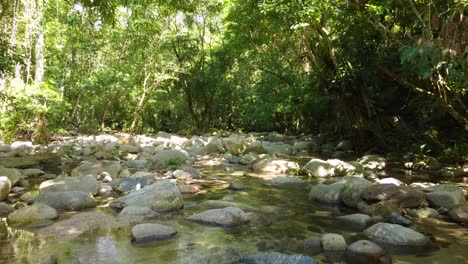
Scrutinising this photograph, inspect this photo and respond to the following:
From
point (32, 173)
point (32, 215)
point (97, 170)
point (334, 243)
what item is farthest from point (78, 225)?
point (32, 173)

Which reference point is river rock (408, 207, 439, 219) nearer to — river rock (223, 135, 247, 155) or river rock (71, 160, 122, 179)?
river rock (71, 160, 122, 179)

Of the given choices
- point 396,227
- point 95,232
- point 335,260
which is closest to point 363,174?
point 396,227

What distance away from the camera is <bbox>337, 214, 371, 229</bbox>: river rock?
4.63m

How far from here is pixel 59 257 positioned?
3.40 m

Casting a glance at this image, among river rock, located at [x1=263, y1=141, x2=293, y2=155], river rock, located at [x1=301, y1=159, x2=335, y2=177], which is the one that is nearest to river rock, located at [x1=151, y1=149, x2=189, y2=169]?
river rock, located at [x1=301, y1=159, x2=335, y2=177]

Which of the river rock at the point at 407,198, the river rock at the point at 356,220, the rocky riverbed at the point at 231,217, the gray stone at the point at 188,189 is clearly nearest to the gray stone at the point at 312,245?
the rocky riverbed at the point at 231,217

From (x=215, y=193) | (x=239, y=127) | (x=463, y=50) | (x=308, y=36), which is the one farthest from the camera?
(x=239, y=127)

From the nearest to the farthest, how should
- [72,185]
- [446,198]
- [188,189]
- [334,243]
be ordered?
[334,243] → [446,198] → [72,185] → [188,189]

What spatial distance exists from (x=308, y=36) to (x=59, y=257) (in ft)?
28.3

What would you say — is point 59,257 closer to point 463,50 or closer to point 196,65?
point 463,50

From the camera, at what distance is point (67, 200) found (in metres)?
5.14

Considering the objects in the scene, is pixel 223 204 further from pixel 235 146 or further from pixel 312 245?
pixel 235 146

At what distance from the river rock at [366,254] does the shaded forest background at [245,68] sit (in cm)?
171

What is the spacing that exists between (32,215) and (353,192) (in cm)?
426
